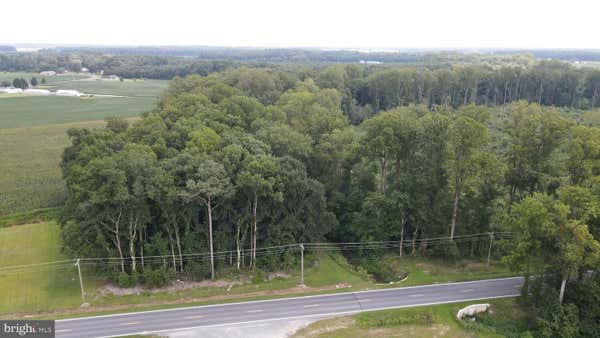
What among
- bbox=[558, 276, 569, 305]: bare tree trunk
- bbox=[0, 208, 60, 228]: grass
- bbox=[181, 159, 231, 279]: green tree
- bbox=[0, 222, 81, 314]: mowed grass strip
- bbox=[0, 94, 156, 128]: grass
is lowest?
bbox=[0, 222, 81, 314]: mowed grass strip

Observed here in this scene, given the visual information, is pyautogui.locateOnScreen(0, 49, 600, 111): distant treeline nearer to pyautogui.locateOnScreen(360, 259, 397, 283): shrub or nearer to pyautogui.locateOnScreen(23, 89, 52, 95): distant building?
pyautogui.locateOnScreen(360, 259, 397, 283): shrub

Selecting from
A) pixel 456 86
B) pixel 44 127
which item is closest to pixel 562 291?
pixel 456 86

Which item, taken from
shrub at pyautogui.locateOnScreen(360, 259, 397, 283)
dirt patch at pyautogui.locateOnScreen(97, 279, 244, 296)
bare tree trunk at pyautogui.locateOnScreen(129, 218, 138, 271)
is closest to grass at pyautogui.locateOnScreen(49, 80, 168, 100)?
bare tree trunk at pyautogui.locateOnScreen(129, 218, 138, 271)

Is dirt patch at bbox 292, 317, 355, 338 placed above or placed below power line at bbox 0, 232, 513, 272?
below

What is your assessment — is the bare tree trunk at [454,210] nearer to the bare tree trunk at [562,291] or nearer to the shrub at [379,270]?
the shrub at [379,270]

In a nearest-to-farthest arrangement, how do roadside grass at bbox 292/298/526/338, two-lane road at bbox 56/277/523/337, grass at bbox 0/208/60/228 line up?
roadside grass at bbox 292/298/526/338
two-lane road at bbox 56/277/523/337
grass at bbox 0/208/60/228

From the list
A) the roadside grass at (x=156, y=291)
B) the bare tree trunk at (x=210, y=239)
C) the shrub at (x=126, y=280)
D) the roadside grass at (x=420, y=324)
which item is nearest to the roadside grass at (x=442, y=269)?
the roadside grass at (x=156, y=291)

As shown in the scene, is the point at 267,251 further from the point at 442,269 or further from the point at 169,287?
the point at 442,269
